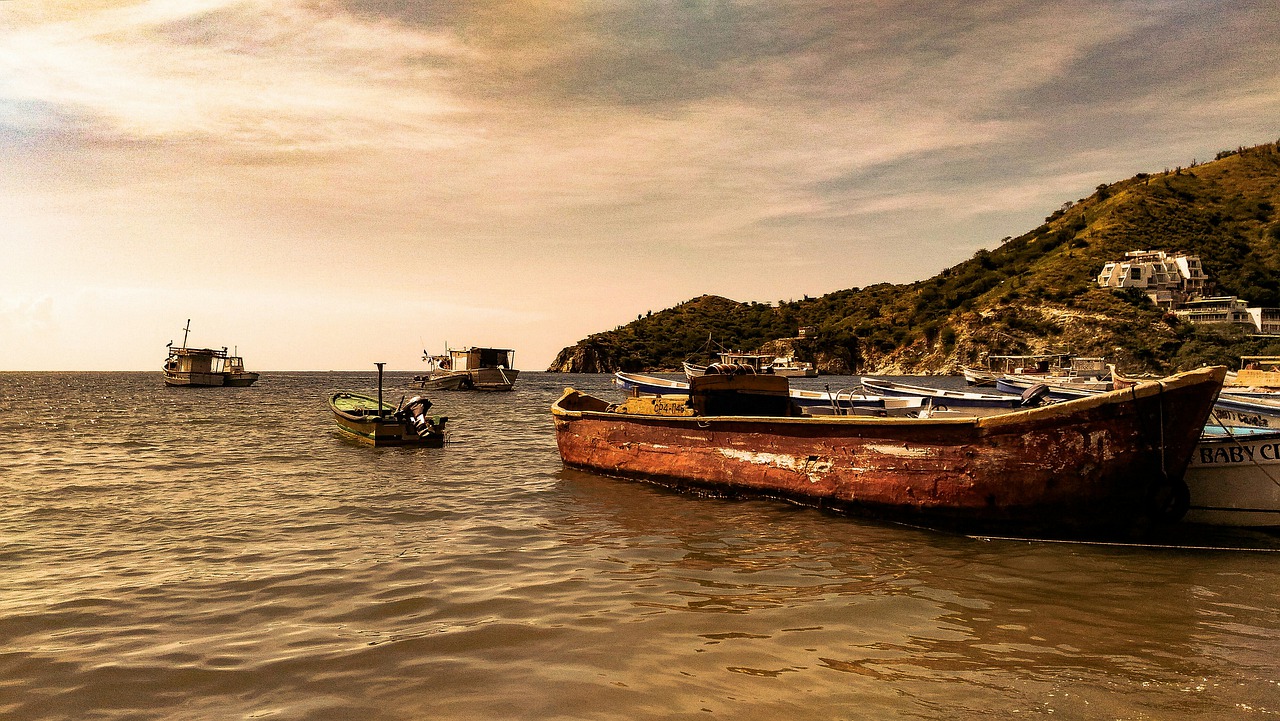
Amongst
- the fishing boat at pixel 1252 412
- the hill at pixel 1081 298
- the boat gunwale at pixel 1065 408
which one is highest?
the hill at pixel 1081 298

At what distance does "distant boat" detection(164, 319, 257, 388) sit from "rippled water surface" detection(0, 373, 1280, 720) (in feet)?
243

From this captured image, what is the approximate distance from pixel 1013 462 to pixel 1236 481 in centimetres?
315

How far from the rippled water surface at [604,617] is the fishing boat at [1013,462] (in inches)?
15.9

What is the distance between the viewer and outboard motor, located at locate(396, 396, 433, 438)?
20922 millimetres

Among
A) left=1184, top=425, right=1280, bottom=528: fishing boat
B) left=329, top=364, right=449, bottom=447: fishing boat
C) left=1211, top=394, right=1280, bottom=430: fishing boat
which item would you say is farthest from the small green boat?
left=1211, top=394, right=1280, bottom=430: fishing boat

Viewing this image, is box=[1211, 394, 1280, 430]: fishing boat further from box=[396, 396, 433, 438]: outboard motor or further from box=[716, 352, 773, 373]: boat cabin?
box=[396, 396, 433, 438]: outboard motor

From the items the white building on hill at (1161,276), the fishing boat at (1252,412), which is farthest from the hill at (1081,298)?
the fishing boat at (1252,412)

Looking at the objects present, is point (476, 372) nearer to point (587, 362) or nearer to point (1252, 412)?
point (1252, 412)

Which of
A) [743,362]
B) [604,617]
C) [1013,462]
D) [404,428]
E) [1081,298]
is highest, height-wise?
[1081,298]

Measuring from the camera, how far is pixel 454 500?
40.4 feet

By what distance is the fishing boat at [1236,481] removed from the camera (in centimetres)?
832

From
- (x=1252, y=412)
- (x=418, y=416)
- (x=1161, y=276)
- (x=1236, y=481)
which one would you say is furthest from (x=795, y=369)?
(x=1236, y=481)

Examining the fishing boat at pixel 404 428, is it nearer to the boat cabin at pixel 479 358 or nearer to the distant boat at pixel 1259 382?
the distant boat at pixel 1259 382

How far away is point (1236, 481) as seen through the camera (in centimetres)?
858
